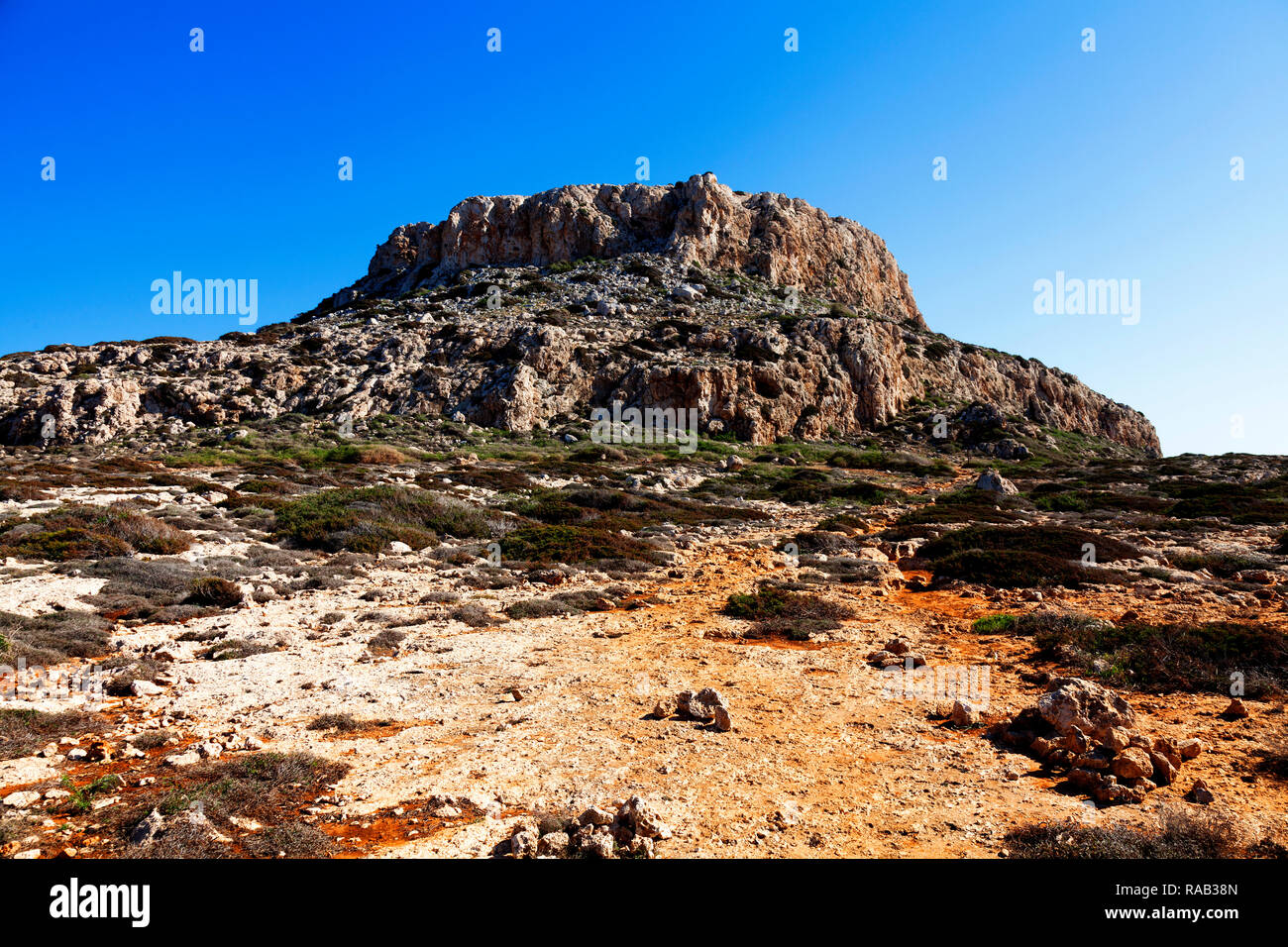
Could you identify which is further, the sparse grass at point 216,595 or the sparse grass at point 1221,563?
the sparse grass at point 1221,563

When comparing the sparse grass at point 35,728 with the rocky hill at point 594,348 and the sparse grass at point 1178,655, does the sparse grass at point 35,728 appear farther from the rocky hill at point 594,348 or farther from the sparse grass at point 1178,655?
the rocky hill at point 594,348

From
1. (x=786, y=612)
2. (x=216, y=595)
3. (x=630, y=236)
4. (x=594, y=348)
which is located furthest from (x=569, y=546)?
(x=630, y=236)

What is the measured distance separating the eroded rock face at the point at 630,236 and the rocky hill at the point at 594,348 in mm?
249

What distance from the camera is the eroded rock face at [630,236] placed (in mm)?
74062

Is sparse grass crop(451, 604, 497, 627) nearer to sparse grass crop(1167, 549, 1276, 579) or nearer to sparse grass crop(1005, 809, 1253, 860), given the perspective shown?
sparse grass crop(1005, 809, 1253, 860)

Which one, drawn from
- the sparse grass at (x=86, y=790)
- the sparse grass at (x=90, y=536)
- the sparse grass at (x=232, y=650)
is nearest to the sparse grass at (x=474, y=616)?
the sparse grass at (x=232, y=650)

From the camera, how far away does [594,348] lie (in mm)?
53875

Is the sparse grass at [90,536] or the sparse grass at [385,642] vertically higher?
the sparse grass at [90,536]

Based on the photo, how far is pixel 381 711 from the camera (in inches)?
261

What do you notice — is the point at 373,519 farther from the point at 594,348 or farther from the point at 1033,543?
the point at 594,348

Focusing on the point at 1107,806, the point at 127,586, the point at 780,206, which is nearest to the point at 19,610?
the point at 127,586

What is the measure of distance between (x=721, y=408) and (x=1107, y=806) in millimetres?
46898

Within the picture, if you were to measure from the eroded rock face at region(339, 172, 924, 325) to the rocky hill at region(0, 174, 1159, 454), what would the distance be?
25 cm
